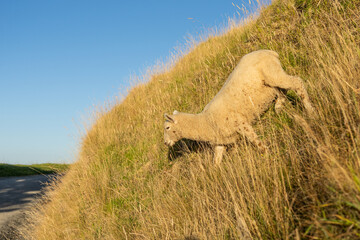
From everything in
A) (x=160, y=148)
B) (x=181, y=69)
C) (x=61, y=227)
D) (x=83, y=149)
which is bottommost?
(x=61, y=227)

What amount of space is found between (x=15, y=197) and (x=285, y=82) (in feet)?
31.1

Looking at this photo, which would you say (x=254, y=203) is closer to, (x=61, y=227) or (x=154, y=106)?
(x=61, y=227)

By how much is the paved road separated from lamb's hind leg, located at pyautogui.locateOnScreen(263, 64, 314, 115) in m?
6.69

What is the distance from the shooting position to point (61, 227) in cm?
510

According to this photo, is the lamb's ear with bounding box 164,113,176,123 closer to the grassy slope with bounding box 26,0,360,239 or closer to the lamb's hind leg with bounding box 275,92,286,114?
the grassy slope with bounding box 26,0,360,239

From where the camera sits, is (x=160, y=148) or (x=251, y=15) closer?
(x=160, y=148)

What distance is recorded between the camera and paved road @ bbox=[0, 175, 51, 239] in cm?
713

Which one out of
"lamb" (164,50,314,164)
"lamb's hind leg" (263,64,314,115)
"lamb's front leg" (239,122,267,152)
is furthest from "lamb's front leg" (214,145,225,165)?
"lamb's hind leg" (263,64,314,115)

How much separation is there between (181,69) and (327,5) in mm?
4695

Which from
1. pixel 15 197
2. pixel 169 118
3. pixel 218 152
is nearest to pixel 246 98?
pixel 218 152

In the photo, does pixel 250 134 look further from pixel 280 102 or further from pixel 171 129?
pixel 171 129

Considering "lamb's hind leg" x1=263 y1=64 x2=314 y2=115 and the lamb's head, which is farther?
the lamb's head

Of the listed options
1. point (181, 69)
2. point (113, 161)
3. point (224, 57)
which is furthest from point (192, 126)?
point (181, 69)

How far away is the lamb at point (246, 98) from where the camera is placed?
326 cm
